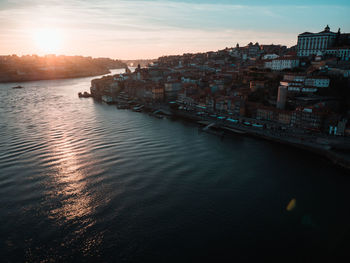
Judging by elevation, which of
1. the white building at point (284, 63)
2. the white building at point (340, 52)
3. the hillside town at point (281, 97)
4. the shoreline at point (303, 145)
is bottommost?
the shoreline at point (303, 145)

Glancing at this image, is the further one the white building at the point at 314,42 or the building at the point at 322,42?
the white building at the point at 314,42

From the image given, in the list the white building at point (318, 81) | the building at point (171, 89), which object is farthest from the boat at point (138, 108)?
the white building at point (318, 81)

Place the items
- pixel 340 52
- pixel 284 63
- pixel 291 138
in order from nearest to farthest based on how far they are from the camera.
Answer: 1. pixel 291 138
2. pixel 340 52
3. pixel 284 63

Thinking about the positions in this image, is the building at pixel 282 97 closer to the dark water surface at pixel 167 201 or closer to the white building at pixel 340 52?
the dark water surface at pixel 167 201

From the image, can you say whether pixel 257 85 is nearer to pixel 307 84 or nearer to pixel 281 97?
pixel 307 84

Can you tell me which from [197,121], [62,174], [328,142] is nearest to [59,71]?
[197,121]

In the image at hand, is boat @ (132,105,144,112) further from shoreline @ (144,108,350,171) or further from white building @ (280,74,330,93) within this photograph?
white building @ (280,74,330,93)

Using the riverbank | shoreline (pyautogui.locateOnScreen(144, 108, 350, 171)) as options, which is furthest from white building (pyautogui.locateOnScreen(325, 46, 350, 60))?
shoreline (pyautogui.locateOnScreen(144, 108, 350, 171))

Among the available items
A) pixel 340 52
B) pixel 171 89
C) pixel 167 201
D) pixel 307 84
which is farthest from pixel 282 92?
pixel 171 89
